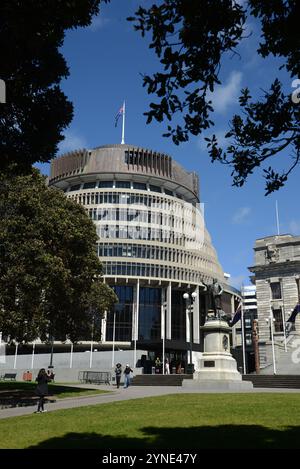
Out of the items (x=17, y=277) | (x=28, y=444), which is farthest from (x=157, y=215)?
(x=28, y=444)

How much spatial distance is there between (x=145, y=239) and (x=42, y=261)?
64.8 meters

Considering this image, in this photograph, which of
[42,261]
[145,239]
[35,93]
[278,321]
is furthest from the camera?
[145,239]

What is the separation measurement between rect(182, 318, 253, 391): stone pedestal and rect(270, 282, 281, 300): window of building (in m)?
40.8

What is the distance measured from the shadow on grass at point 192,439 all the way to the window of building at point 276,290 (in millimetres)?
62679

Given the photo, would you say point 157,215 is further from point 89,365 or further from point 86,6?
point 86,6

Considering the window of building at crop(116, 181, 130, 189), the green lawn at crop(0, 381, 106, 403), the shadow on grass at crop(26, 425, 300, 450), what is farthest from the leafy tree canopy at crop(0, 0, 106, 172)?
the window of building at crop(116, 181, 130, 189)

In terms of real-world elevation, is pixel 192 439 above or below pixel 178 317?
below

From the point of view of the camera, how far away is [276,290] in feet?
238

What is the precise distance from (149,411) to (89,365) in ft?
145

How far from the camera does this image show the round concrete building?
8669 cm

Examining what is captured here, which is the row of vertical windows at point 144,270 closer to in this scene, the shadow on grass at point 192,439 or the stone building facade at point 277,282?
the stone building facade at point 277,282

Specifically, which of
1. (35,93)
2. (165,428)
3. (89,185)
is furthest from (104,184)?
(165,428)

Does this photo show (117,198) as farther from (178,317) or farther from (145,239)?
(178,317)

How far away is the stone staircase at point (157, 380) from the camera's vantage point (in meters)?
41.1
